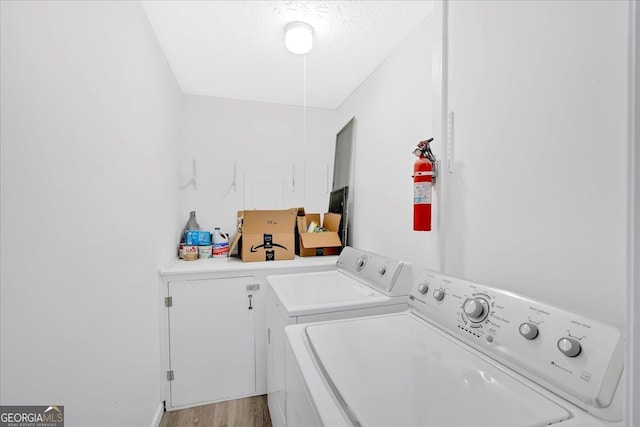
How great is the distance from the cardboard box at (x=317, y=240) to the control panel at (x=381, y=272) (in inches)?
19.2

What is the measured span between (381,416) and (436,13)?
1813 millimetres

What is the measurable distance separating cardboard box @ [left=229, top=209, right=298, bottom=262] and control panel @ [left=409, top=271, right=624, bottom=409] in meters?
1.55

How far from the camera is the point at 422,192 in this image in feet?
4.72

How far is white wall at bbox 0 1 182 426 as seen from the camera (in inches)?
29.0

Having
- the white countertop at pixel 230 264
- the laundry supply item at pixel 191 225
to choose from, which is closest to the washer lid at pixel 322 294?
the white countertop at pixel 230 264

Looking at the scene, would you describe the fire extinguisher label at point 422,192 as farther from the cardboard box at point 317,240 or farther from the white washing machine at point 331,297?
the cardboard box at point 317,240

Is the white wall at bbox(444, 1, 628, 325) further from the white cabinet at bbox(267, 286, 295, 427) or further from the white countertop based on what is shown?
the white countertop

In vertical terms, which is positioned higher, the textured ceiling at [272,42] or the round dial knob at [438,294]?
the textured ceiling at [272,42]

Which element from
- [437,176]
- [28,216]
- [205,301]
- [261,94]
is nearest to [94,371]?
[28,216]

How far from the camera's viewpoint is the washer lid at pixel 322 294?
137cm

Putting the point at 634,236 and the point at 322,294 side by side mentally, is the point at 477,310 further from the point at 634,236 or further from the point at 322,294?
the point at 322,294

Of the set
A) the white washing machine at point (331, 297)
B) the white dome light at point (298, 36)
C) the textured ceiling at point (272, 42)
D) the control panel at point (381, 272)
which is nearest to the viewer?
the white washing machine at point (331, 297)

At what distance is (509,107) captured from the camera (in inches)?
42.5

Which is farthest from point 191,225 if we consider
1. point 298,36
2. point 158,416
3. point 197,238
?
point 298,36
